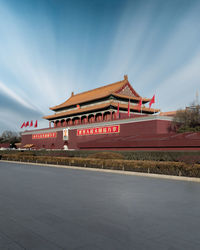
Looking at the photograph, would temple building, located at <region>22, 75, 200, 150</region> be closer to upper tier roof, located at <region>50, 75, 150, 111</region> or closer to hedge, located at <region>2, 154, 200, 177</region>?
upper tier roof, located at <region>50, 75, 150, 111</region>

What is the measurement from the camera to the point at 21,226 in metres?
5.04

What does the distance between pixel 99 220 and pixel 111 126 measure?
107 feet

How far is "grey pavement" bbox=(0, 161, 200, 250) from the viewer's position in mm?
4172


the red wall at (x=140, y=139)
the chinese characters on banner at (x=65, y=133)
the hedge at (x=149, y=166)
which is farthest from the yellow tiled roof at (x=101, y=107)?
the hedge at (x=149, y=166)

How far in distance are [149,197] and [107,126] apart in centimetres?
3048

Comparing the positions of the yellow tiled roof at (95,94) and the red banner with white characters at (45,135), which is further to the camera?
the red banner with white characters at (45,135)

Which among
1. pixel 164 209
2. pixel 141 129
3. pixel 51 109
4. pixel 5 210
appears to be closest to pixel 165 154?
pixel 141 129

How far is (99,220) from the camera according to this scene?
549cm

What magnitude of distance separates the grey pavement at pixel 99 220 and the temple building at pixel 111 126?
1627 centimetres

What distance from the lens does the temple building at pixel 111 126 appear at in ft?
87.5

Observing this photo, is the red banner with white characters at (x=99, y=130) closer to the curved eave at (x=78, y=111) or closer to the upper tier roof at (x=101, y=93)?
the curved eave at (x=78, y=111)

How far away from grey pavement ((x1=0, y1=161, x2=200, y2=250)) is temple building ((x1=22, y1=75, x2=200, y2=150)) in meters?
16.3

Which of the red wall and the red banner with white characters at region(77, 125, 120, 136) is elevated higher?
the red banner with white characters at region(77, 125, 120, 136)

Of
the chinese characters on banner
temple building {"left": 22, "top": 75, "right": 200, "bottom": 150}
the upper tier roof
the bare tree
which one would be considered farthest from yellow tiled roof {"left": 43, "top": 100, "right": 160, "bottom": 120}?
the bare tree
